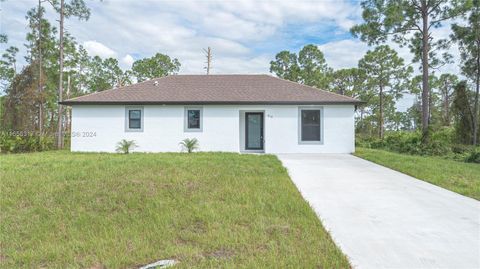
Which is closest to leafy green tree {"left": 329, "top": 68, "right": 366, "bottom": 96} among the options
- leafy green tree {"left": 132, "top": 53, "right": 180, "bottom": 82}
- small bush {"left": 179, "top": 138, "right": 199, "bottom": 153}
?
Result: leafy green tree {"left": 132, "top": 53, "right": 180, "bottom": 82}

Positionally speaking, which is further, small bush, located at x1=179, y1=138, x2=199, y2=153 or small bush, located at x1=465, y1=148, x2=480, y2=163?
small bush, located at x1=179, y1=138, x2=199, y2=153

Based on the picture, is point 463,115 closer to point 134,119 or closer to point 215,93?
point 215,93

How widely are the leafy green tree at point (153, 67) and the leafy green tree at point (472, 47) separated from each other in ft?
78.1

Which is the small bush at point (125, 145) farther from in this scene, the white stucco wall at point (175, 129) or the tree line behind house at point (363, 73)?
the tree line behind house at point (363, 73)

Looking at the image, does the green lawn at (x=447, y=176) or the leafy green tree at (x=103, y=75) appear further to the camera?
the leafy green tree at (x=103, y=75)

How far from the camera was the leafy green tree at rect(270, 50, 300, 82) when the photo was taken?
87.6 ft

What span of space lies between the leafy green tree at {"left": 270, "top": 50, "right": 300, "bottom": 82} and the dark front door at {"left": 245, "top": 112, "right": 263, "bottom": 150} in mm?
14719

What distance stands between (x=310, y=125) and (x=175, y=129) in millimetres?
6130

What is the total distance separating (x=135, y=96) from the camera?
1298 cm

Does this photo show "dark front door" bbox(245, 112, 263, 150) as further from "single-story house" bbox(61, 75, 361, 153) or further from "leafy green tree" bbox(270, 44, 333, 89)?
"leafy green tree" bbox(270, 44, 333, 89)

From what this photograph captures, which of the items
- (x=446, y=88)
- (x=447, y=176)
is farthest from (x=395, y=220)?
(x=446, y=88)

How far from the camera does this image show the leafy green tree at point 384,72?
79.4ft

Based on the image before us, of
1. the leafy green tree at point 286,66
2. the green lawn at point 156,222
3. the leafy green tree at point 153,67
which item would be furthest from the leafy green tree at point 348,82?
the green lawn at point 156,222

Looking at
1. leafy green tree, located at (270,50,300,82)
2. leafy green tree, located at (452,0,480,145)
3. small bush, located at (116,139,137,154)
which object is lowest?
small bush, located at (116,139,137,154)
